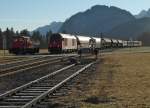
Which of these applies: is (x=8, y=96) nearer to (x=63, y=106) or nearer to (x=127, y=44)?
(x=63, y=106)

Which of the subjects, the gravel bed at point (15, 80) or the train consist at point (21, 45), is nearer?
the gravel bed at point (15, 80)

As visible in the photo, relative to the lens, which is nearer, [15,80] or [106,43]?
[15,80]

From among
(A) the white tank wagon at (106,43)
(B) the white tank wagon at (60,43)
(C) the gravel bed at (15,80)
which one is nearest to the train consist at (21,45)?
(B) the white tank wagon at (60,43)

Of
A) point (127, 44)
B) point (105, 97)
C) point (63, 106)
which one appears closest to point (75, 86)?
point (105, 97)

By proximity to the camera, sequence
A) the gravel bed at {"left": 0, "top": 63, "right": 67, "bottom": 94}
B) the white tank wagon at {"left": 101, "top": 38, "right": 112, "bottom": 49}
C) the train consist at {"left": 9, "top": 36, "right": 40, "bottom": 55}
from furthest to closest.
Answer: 1. the white tank wagon at {"left": 101, "top": 38, "right": 112, "bottom": 49}
2. the train consist at {"left": 9, "top": 36, "right": 40, "bottom": 55}
3. the gravel bed at {"left": 0, "top": 63, "right": 67, "bottom": 94}

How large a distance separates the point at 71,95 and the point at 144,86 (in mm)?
4108

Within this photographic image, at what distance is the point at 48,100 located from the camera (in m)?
14.2

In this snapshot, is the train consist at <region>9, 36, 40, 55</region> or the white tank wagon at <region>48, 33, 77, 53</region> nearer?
the white tank wagon at <region>48, 33, 77, 53</region>

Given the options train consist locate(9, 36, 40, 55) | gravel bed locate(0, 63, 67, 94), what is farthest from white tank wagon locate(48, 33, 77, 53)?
gravel bed locate(0, 63, 67, 94)

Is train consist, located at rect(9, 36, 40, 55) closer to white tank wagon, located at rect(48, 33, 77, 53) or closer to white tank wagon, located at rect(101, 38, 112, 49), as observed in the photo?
white tank wagon, located at rect(48, 33, 77, 53)

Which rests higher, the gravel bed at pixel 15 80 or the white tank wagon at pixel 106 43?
the white tank wagon at pixel 106 43

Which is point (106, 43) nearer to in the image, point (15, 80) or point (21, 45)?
point (21, 45)

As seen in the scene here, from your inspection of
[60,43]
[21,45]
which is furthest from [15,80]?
[21,45]

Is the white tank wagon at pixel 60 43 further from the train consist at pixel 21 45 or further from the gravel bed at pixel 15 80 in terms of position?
the gravel bed at pixel 15 80
